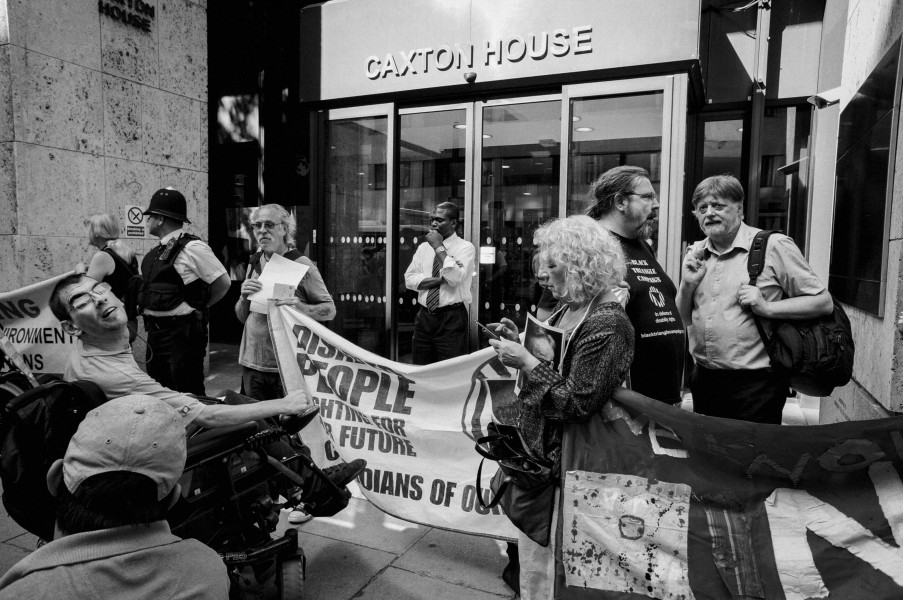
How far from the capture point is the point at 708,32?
6.98 meters

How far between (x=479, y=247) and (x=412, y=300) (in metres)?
1.11

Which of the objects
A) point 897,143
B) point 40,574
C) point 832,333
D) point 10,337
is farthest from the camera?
point 10,337

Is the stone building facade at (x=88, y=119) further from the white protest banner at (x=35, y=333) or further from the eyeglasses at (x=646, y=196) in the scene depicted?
the eyeglasses at (x=646, y=196)

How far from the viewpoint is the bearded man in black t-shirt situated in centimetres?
295

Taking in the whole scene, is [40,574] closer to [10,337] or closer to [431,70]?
[10,337]

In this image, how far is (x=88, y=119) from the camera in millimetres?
7066

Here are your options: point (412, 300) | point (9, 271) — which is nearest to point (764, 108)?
point (412, 300)

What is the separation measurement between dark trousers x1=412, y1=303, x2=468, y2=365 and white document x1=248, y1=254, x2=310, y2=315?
2.13 metres

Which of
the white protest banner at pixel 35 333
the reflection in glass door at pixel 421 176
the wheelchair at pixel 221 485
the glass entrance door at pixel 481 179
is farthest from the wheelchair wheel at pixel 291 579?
the reflection in glass door at pixel 421 176

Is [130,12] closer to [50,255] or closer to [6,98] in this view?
[6,98]

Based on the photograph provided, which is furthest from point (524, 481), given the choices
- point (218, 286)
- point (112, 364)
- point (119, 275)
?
point (119, 275)

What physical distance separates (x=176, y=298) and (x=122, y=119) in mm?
3822

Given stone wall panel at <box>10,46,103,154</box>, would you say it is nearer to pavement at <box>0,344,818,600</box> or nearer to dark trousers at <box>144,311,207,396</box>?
dark trousers at <box>144,311,207,396</box>

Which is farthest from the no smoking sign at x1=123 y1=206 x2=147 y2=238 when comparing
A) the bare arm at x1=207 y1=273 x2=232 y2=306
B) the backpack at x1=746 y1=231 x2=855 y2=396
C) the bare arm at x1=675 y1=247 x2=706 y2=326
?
the backpack at x1=746 y1=231 x2=855 y2=396
